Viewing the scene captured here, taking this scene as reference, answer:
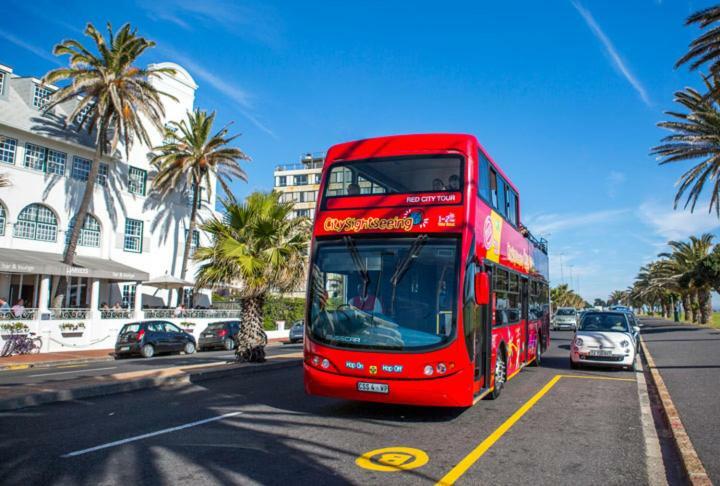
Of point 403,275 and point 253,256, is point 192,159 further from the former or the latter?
point 403,275

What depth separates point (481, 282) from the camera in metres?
7.99

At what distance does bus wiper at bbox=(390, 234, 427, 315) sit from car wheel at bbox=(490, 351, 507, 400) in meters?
3.28

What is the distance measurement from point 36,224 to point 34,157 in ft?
11.7

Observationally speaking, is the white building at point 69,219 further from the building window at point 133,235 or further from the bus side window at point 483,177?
the bus side window at point 483,177

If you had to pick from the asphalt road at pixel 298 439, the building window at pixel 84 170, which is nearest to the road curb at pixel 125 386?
the asphalt road at pixel 298 439

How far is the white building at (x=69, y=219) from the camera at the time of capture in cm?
2733

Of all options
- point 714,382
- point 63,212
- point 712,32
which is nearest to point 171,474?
point 714,382

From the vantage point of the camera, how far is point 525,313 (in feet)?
44.3

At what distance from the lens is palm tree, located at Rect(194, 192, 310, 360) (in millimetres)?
14445

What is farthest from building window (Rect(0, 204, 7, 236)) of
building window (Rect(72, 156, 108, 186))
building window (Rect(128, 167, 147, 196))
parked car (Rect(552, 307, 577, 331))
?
parked car (Rect(552, 307, 577, 331))

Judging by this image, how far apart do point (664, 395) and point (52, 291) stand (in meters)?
30.3

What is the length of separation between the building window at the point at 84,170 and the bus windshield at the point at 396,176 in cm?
2744

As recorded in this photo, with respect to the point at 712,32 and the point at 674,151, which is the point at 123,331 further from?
the point at 674,151

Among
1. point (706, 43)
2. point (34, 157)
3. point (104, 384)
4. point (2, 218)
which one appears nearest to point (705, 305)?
point (706, 43)
